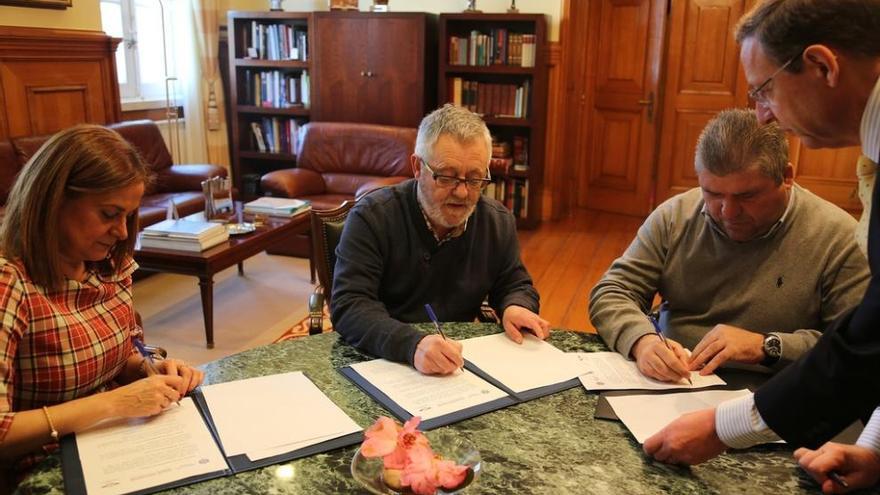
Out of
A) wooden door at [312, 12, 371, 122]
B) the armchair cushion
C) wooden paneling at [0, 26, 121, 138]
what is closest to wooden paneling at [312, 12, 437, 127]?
wooden door at [312, 12, 371, 122]

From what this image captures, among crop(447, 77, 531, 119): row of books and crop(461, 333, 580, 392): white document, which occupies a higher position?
crop(447, 77, 531, 119): row of books

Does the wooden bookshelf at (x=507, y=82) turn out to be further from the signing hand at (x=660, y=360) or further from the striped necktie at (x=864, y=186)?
the striped necktie at (x=864, y=186)

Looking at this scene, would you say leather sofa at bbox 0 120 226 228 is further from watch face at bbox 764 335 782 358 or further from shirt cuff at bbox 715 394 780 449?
shirt cuff at bbox 715 394 780 449

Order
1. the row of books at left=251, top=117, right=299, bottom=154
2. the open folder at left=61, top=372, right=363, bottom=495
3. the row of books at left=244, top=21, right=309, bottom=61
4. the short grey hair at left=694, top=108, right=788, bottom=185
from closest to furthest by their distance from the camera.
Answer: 1. the open folder at left=61, top=372, right=363, bottom=495
2. the short grey hair at left=694, top=108, right=788, bottom=185
3. the row of books at left=244, top=21, right=309, bottom=61
4. the row of books at left=251, top=117, right=299, bottom=154

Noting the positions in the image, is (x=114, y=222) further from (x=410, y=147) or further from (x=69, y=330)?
(x=410, y=147)

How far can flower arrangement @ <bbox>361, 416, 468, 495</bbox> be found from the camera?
961 millimetres

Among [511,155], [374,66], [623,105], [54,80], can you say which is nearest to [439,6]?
[374,66]

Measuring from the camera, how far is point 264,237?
3797mm

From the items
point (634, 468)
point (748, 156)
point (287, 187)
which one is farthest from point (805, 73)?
point (287, 187)

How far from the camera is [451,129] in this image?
1.82 meters

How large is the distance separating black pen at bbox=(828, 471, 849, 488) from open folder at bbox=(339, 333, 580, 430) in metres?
0.48

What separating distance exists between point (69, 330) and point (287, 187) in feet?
11.8

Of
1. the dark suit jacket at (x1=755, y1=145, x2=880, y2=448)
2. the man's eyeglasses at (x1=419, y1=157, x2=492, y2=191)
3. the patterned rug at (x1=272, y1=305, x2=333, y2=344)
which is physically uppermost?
the man's eyeglasses at (x1=419, y1=157, x2=492, y2=191)

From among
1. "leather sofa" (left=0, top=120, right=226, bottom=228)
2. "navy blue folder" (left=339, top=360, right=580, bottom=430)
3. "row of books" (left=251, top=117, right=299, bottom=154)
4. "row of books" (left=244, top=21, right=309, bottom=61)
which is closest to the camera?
"navy blue folder" (left=339, top=360, right=580, bottom=430)
